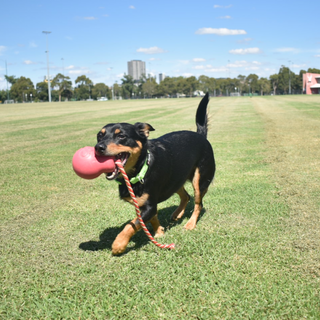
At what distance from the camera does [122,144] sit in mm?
3947

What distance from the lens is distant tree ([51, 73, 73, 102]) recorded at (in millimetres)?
143375

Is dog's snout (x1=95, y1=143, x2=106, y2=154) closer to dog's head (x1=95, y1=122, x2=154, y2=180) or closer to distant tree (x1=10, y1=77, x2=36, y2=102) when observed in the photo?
dog's head (x1=95, y1=122, x2=154, y2=180)

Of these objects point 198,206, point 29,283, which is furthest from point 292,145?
point 29,283

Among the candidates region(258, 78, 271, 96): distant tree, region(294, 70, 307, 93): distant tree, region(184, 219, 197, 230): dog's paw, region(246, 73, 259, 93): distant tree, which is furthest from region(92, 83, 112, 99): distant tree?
region(184, 219, 197, 230): dog's paw

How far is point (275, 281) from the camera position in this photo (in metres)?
3.46

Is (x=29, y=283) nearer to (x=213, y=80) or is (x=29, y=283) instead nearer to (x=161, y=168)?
(x=161, y=168)

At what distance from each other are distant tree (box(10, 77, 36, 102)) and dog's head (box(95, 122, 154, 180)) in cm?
14641

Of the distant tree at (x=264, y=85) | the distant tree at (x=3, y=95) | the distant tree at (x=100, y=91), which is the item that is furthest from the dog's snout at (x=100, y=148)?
the distant tree at (x=100, y=91)

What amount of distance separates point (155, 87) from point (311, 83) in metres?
66.7

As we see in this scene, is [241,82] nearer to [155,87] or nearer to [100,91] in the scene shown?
[155,87]

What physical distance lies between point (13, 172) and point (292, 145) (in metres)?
8.93

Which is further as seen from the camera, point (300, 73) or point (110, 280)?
point (300, 73)

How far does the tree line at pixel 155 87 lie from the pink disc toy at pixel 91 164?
470ft

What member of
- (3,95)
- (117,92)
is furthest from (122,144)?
(117,92)
